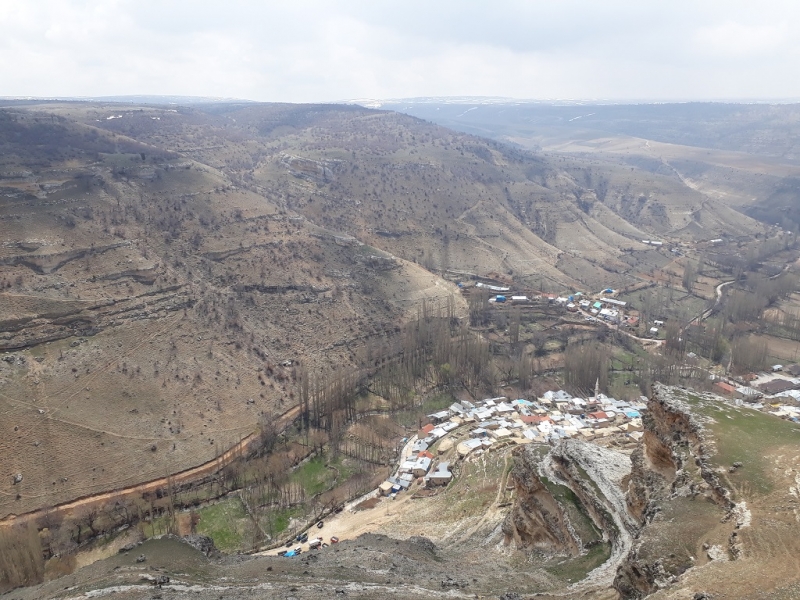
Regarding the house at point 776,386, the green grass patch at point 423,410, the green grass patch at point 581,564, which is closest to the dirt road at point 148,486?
the green grass patch at point 423,410

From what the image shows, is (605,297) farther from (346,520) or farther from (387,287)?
(346,520)

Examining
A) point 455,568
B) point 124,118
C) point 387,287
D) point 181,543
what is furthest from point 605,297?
point 124,118

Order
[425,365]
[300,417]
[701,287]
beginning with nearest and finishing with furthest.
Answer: [300,417] < [425,365] < [701,287]

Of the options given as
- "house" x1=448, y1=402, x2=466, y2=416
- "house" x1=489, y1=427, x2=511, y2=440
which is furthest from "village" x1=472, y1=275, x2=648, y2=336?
"house" x1=489, y1=427, x2=511, y2=440

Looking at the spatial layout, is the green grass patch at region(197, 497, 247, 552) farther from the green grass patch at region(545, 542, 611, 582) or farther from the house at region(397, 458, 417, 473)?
the green grass patch at region(545, 542, 611, 582)

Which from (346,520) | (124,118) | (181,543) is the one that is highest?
(124,118)

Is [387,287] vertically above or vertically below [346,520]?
above

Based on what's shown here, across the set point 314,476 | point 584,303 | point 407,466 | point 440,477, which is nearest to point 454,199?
point 584,303
